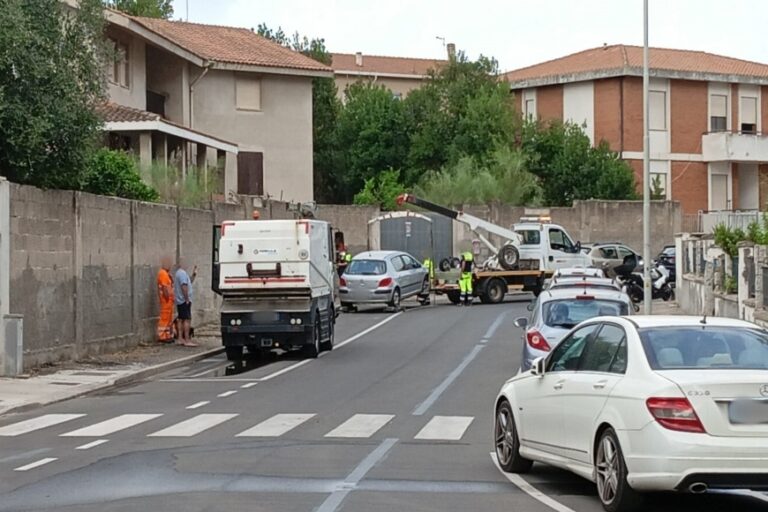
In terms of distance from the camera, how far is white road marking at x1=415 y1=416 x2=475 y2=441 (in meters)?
14.5

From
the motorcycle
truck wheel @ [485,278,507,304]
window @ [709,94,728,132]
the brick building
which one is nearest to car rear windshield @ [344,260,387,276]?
truck wheel @ [485,278,507,304]

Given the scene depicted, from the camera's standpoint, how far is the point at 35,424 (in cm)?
1623

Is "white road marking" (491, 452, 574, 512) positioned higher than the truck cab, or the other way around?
the truck cab

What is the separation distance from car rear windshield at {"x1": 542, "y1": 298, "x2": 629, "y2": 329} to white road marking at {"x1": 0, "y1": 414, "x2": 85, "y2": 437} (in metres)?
6.78

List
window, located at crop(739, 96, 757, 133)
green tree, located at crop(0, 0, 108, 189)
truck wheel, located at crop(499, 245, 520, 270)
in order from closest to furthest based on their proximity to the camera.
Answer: green tree, located at crop(0, 0, 108, 189), truck wheel, located at crop(499, 245, 520, 270), window, located at crop(739, 96, 757, 133)

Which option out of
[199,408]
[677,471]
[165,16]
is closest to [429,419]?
[199,408]

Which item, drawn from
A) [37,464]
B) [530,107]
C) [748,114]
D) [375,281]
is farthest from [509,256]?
[37,464]

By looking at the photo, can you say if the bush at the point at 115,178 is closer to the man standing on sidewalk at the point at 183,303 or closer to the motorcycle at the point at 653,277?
the man standing on sidewalk at the point at 183,303

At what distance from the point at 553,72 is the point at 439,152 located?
294 inches

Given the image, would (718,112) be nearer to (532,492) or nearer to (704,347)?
(532,492)

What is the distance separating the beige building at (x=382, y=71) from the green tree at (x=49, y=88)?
2269 inches

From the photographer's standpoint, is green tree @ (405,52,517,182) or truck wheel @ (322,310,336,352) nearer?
truck wheel @ (322,310,336,352)

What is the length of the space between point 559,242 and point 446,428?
29288mm

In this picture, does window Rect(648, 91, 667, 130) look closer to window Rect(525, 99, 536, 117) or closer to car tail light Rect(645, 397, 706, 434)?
window Rect(525, 99, 536, 117)
